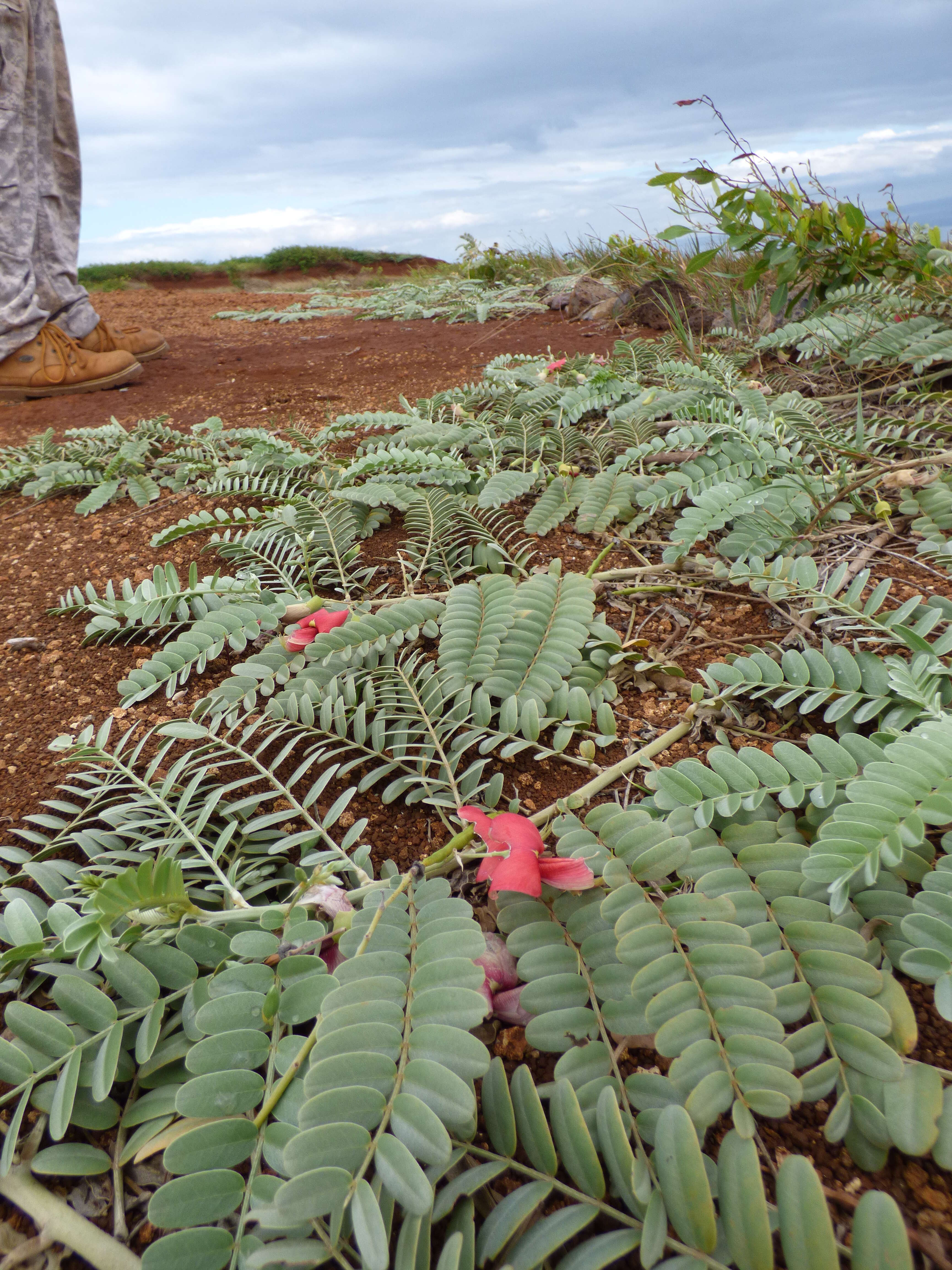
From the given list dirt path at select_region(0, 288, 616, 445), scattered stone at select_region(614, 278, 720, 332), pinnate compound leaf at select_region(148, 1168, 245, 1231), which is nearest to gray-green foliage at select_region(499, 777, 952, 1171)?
pinnate compound leaf at select_region(148, 1168, 245, 1231)

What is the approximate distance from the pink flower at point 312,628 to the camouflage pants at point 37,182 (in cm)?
310

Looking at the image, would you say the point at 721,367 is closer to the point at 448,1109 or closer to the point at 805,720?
the point at 805,720

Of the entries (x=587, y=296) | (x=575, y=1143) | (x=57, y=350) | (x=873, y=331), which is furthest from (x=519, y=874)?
(x=587, y=296)

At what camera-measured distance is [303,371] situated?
3705mm

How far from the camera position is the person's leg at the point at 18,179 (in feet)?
10.7

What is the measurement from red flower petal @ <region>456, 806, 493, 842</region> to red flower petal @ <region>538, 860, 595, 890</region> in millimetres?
66

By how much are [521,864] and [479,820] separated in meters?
0.07

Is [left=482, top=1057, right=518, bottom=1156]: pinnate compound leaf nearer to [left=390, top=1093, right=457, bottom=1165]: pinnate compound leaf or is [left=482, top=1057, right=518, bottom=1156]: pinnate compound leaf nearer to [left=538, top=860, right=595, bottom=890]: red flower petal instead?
[left=390, top=1093, right=457, bottom=1165]: pinnate compound leaf

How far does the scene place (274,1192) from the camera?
55cm

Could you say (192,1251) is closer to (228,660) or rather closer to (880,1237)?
(880,1237)

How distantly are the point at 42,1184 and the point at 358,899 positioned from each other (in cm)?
34

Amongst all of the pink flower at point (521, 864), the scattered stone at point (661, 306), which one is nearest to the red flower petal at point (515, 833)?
the pink flower at point (521, 864)

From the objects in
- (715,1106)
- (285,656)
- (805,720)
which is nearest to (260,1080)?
(715,1106)

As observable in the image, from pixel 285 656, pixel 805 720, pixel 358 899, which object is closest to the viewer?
pixel 358 899
